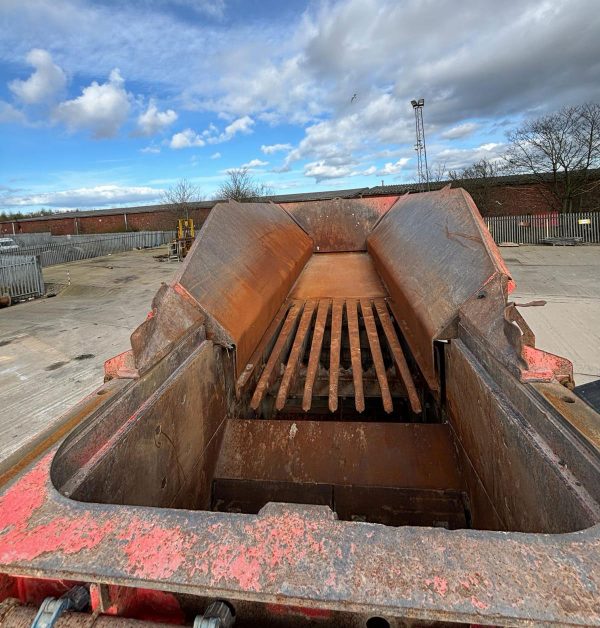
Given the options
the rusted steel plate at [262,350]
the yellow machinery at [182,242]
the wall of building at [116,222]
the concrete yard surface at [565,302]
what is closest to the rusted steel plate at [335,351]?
the rusted steel plate at [262,350]

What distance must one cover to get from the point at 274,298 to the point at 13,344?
5823 millimetres

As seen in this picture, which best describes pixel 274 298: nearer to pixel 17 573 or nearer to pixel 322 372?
pixel 322 372

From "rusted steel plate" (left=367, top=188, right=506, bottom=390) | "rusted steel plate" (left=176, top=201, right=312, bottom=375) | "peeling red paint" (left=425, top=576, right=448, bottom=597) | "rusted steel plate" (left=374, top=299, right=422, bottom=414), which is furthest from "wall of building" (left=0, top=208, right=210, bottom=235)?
"peeling red paint" (left=425, top=576, right=448, bottom=597)

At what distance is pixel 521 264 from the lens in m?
12.3

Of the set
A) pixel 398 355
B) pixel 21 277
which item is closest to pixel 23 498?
pixel 398 355

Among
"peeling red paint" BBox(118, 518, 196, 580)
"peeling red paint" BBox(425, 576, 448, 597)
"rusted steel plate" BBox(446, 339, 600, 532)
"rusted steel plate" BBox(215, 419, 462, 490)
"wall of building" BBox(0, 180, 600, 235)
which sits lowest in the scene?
"rusted steel plate" BBox(215, 419, 462, 490)

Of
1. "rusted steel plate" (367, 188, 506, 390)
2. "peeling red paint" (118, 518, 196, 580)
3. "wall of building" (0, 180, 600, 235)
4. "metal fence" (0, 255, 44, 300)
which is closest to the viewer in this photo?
"peeling red paint" (118, 518, 196, 580)

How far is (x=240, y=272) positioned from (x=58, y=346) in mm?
5064

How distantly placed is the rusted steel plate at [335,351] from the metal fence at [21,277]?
428 inches

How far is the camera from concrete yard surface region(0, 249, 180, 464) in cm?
402

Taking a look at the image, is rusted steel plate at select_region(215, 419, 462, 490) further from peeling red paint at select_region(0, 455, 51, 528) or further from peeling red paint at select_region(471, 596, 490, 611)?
peeling red paint at select_region(471, 596, 490, 611)

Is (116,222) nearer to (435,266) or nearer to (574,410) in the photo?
(435,266)

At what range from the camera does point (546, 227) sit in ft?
61.2

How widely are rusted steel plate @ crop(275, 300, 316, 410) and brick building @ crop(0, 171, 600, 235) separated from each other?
11457mm
